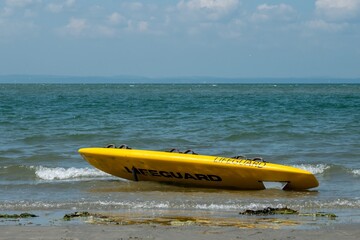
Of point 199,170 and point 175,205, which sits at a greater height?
point 199,170

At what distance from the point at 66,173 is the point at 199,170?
3.29 m

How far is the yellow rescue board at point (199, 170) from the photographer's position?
1248 cm

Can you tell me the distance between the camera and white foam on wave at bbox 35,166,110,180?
573 inches

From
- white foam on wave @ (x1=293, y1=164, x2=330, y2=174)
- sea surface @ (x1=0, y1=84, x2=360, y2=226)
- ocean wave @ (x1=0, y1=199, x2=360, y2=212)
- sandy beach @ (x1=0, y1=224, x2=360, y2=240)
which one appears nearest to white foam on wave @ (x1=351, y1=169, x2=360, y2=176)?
sea surface @ (x1=0, y1=84, x2=360, y2=226)

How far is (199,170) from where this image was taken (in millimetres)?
12812

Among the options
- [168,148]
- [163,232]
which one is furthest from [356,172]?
[163,232]

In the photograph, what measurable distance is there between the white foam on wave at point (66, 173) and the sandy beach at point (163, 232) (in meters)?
5.86

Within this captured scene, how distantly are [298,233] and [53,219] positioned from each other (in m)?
3.21

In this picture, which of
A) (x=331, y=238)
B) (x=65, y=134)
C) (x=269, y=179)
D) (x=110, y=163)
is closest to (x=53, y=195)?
(x=110, y=163)

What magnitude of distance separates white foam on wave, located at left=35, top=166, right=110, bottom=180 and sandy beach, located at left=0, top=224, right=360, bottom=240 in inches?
231

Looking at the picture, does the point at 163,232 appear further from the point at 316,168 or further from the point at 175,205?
the point at 316,168

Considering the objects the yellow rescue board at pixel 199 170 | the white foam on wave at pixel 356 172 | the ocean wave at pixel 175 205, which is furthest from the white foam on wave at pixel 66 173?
the white foam on wave at pixel 356 172

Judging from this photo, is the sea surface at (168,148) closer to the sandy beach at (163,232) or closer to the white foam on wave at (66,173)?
the white foam on wave at (66,173)

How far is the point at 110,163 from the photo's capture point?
13656mm
